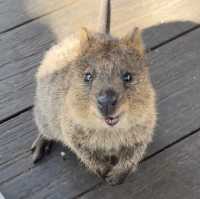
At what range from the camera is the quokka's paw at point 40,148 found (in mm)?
3273

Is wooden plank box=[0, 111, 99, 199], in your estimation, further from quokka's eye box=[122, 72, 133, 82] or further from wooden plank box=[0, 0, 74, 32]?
wooden plank box=[0, 0, 74, 32]

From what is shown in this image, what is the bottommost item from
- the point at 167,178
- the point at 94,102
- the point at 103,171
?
the point at 167,178

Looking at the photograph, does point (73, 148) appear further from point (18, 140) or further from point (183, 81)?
point (183, 81)

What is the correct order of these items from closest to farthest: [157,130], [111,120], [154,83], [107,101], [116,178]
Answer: [107,101] < [111,120] < [116,178] < [157,130] < [154,83]

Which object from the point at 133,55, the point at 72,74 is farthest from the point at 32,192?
the point at 133,55

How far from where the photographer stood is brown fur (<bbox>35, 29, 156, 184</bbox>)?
2764mm

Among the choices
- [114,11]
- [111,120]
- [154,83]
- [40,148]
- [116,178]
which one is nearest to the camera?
[111,120]

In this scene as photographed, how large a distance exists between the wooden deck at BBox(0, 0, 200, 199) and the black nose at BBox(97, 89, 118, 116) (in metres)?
0.71

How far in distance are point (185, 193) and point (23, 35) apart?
1579 millimetres

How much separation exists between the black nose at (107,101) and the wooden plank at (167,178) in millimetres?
697

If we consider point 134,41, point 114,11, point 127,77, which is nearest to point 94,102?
point 127,77

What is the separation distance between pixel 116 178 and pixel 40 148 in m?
0.48

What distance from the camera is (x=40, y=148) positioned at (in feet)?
10.7

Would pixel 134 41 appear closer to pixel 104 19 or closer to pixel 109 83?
pixel 109 83
